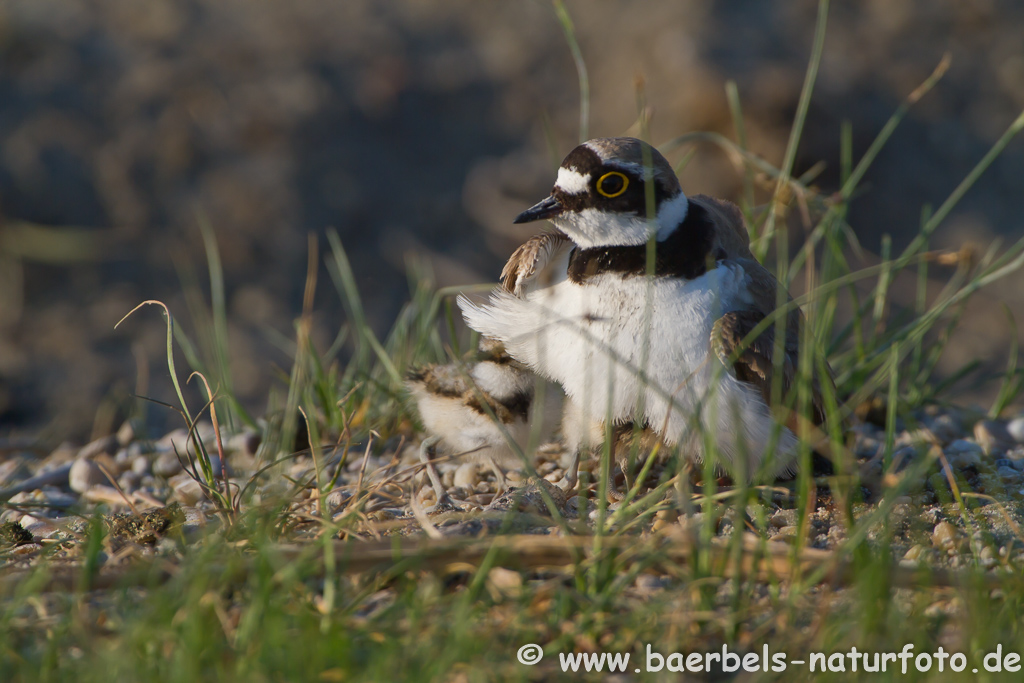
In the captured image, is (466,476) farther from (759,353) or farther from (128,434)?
(128,434)

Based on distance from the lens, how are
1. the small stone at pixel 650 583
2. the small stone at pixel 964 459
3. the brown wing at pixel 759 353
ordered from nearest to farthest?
the small stone at pixel 650 583 < the brown wing at pixel 759 353 < the small stone at pixel 964 459

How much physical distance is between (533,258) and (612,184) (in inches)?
17.9

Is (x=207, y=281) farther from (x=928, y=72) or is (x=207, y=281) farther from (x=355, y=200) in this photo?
(x=928, y=72)

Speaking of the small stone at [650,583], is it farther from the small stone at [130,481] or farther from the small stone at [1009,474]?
the small stone at [130,481]

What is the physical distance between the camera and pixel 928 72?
9.02 m

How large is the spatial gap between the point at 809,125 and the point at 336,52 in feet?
15.0

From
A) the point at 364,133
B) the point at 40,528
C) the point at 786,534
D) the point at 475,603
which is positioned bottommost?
the point at 475,603

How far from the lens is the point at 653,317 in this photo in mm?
2930

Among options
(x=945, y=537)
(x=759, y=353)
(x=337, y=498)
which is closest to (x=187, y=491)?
(x=337, y=498)

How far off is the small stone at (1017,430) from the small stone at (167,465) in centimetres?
356

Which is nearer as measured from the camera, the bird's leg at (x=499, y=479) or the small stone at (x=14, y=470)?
the bird's leg at (x=499, y=479)

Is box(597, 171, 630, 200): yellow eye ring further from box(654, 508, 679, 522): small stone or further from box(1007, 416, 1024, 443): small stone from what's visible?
box(1007, 416, 1024, 443): small stone

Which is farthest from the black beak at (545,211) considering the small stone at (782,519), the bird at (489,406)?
the small stone at (782,519)

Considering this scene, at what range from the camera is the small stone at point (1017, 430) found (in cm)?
390
